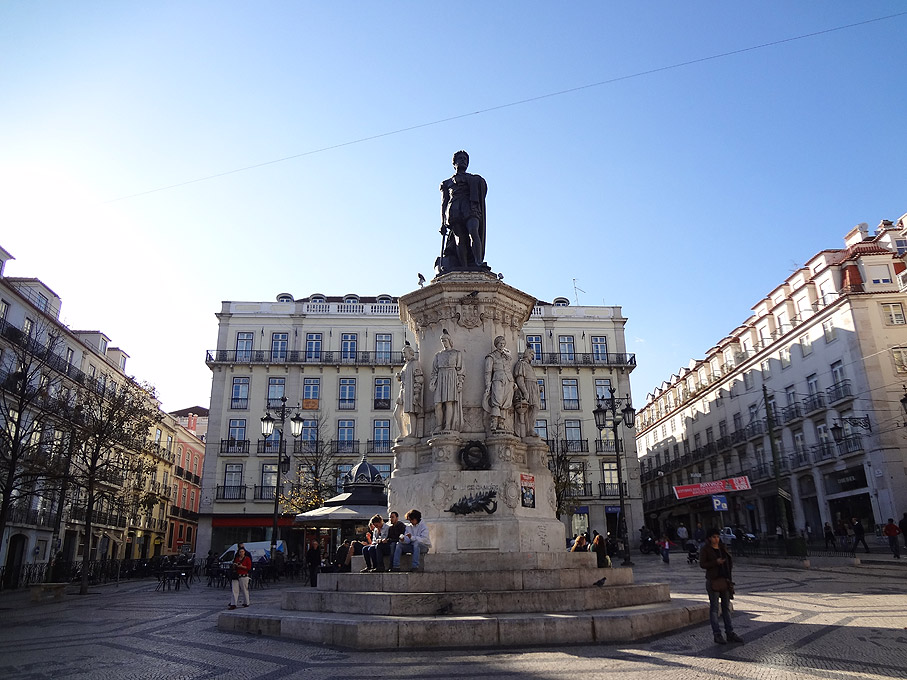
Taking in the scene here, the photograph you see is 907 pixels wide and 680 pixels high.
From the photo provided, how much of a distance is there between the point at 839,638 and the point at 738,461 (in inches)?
1723

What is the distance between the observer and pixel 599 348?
163ft

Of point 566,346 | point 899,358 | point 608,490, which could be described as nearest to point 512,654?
point 899,358

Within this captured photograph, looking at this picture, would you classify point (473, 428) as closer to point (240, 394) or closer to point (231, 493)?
point (231, 493)

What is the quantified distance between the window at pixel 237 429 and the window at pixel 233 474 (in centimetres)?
183

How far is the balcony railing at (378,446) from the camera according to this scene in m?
45.7

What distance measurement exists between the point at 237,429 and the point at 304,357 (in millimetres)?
6912

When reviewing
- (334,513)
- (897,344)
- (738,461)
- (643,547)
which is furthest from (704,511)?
(334,513)

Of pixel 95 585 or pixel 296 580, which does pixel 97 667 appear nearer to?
pixel 296 580

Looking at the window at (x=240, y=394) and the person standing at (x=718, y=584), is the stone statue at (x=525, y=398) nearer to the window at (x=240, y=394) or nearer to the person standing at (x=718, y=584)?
the person standing at (x=718, y=584)

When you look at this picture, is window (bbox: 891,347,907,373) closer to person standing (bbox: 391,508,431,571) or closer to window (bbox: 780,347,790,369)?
window (bbox: 780,347,790,369)

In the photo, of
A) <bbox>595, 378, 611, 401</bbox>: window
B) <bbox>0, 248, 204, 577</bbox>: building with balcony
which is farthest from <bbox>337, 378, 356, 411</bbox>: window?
<bbox>595, 378, 611, 401</bbox>: window

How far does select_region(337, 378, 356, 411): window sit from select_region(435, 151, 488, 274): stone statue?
114 feet

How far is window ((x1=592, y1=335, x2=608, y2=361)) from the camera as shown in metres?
49.5

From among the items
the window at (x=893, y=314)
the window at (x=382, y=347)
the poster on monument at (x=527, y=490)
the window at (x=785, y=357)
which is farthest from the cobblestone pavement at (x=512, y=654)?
the window at (x=382, y=347)
